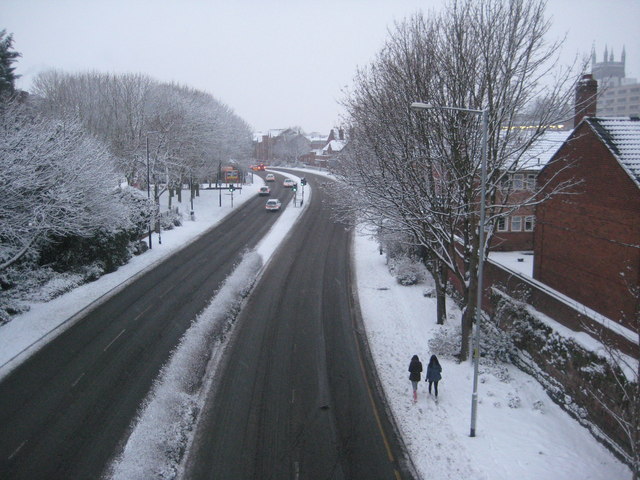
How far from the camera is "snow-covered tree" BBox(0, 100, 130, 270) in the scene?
22.6 meters

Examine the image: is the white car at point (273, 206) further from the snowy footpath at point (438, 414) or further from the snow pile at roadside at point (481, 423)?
the snow pile at roadside at point (481, 423)

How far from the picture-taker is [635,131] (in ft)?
59.9

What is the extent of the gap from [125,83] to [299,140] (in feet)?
328

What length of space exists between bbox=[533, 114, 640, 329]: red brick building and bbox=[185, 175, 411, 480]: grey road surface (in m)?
9.27

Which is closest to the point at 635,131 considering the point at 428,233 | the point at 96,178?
the point at 428,233

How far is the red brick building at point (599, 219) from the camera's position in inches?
655

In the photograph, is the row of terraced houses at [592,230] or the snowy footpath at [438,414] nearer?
the snowy footpath at [438,414]

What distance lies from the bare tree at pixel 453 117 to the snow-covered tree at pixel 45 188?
15691 millimetres

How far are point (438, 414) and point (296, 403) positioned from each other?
459cm

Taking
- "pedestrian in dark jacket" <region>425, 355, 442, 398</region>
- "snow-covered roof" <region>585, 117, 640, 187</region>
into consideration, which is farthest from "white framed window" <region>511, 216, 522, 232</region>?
"pedestrian in dark jacket" <region>425, 355, 442, 398</region>

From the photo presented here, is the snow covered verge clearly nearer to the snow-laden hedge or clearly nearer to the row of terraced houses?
the snow-laden hedge

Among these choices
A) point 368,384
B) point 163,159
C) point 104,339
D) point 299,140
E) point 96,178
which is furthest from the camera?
point 299,140

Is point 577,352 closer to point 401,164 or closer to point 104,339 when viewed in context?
point 401,164

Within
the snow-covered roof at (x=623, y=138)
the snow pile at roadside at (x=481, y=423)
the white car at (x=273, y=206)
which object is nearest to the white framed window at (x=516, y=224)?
the snow pile at roadside at (x=481, y=423)
